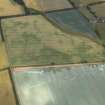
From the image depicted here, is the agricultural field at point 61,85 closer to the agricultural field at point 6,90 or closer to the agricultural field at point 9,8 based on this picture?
the agricultural field at point 6,90

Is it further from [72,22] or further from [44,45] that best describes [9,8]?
[44,45]

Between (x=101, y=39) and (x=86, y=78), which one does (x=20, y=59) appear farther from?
(x=101, y=39)

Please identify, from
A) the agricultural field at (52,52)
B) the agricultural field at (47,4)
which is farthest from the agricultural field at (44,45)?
the agricultural field at (47,4)

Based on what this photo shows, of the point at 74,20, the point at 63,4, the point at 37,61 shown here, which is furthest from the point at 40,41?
the point at 63,4

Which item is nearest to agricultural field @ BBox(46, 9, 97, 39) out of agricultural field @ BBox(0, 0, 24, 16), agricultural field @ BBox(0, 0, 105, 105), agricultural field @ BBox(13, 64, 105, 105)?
agricultural field @ BBox(0, 0, 105, 105)

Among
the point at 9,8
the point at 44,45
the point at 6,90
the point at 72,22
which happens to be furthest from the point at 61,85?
the point at 9,8

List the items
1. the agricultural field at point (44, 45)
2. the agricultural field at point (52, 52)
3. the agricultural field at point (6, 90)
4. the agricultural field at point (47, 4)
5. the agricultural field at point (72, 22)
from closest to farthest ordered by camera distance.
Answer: the agricultural field at point (6, 90)
the agricultural field at point (52, 52)
the agricultural field at point (44, 45)
the agricultural field at point (72, 22)
the agricultural field at point (47, 4)

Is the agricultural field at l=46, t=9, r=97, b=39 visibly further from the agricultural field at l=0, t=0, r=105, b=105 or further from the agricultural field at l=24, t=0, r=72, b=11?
the agricultural field at l=24, t=0, r=72, b=11
